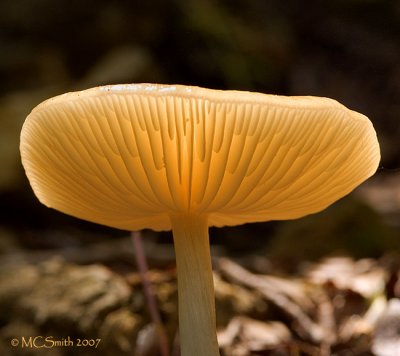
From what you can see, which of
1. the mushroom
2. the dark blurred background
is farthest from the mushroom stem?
the dark blurred background

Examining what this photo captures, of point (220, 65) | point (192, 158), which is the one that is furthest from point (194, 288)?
point (220, 65)

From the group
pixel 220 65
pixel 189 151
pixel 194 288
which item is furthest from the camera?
pixel 220 65

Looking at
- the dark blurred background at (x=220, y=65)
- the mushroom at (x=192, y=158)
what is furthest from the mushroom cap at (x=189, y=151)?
the dark blurred background at (x=220, y=65)

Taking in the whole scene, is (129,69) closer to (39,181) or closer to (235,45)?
(235,45)

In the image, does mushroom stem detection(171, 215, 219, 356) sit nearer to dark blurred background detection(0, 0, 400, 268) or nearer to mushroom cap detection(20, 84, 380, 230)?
mushroom cap detection(20, 84, 380, 230)

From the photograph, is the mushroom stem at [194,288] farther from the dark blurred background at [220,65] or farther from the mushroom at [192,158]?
the dark blurred background at [220,65]

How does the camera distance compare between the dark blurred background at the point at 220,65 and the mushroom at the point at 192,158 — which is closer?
the mushroom at the point at 192,158

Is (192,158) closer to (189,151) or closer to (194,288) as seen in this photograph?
(189,151)

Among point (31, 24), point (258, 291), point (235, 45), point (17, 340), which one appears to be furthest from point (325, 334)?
point (31, 24)
